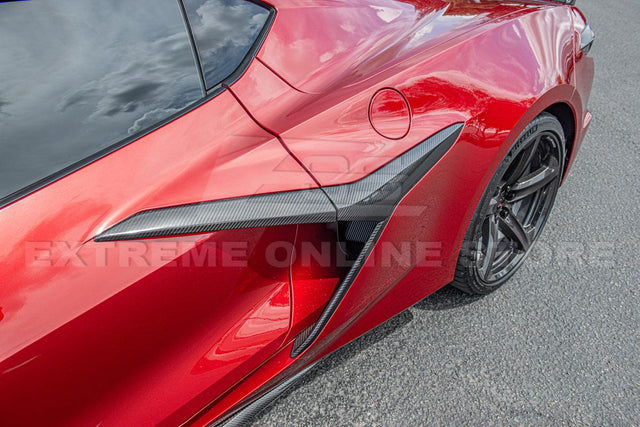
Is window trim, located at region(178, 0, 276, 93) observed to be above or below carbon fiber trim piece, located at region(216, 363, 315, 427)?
above

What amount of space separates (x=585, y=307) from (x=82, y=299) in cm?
202

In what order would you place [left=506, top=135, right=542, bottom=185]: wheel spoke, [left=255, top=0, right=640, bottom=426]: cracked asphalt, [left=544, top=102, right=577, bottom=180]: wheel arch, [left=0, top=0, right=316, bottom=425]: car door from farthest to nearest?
[left=544, top=102, right=577, bottom=180]: wheel arch → [left=506, top=135, right=542, bottom=185]: wheel spoke → [left=255, top=0, right=640, bottom=426]: cracked asphalt → [left=0, top=0, right=316, bottom=425]: car door

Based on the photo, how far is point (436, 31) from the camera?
1.57 m

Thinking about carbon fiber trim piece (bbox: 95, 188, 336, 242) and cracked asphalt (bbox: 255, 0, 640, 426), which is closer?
carbon fiber trim piece (bbox: 95, 188, 336, 242)

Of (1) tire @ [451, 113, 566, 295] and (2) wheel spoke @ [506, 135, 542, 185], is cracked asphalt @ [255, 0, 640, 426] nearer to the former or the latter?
(1) tire @ [451, 113, 566, 295]

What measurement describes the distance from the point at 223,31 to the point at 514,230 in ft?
4.87

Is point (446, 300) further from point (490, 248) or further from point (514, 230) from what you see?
point (514, 230)

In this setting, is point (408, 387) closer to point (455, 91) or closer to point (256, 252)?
point (256, 252)

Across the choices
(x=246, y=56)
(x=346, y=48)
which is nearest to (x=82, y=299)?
(x=246, y=56)

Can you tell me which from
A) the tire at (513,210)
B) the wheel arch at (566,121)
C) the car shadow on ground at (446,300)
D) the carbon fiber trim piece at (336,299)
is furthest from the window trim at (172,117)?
the car shadow on ground at (446,300)

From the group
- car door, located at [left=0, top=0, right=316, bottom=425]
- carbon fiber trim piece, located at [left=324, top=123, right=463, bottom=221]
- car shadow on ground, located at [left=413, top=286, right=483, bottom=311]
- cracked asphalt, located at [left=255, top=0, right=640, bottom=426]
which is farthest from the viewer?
car shadow on ground, located at [left=413, top=286, right=483, bottom=311]

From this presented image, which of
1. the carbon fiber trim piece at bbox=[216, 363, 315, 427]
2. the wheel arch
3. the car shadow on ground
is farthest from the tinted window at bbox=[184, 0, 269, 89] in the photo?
the car shadow on ground

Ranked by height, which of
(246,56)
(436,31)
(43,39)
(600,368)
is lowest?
(600,368)

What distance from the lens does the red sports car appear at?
3.08 feet
